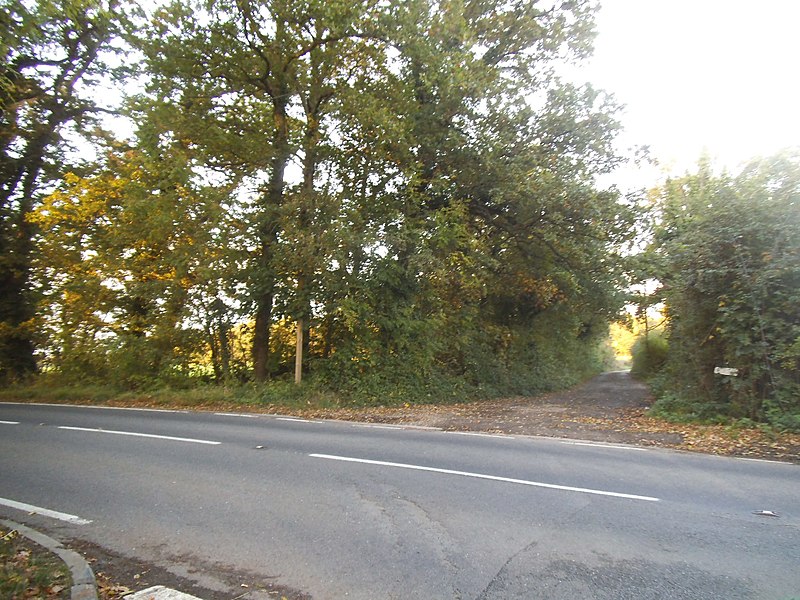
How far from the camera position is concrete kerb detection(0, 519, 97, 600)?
12.3ft

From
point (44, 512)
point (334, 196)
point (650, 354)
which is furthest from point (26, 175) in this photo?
point (650, 354)

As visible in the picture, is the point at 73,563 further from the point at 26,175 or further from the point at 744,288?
the point at 26,175

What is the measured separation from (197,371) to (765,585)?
16760 millimetres

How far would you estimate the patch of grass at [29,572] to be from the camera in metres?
3.68

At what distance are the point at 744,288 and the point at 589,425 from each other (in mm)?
4261

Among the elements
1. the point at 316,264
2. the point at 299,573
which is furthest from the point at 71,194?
the point at 299,573

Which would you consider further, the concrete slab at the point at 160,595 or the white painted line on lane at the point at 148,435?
the white painted line on lane at the point at 148,435

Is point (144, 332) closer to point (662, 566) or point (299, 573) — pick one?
point (299, 573)

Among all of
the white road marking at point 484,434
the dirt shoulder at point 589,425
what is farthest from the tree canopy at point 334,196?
the white road marking at point 484,434

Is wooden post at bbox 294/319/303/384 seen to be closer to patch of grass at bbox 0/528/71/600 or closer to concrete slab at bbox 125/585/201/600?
Answer: patch of grass at bbox 0/528/71/600

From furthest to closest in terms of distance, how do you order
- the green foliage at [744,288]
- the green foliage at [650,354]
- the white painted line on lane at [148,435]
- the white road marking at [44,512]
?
the green foliage at [650,354] → the green foliage at [744,288] → the white painted line on lane at [148,435] → the white road marking at [44,512]

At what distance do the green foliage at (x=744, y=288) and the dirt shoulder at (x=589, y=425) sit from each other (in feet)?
3.51

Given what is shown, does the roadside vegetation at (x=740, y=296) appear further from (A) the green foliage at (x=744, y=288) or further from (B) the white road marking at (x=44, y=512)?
(B) the white road marking at (x=44, y=512)

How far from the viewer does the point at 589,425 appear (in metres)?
11.5
